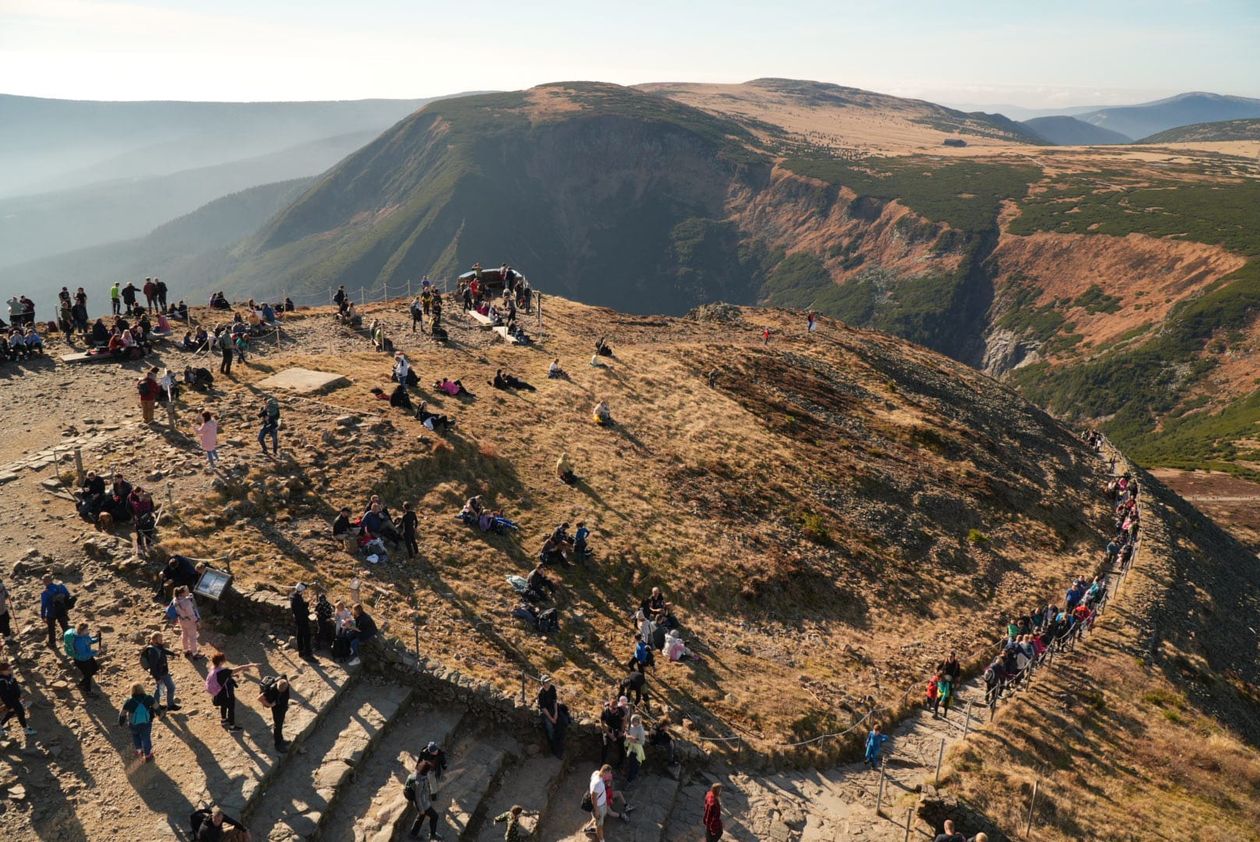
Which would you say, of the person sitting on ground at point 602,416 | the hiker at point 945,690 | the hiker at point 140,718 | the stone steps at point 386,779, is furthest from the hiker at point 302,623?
the person sitting on ground at point 602,416

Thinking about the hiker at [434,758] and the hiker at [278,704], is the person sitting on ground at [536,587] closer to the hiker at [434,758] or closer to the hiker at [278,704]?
the hiker at [434,758]

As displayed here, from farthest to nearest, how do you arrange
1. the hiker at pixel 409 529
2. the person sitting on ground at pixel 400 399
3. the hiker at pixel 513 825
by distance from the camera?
the person sitting on ground at pixel 400 399 → the hiker at pixel 409 529 → the hiker at pixel 513 825

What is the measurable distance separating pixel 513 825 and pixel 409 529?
9943 mm

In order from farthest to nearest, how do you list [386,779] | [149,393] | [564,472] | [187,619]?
[564,472] → [149,393] → [187,619] → [386,779]

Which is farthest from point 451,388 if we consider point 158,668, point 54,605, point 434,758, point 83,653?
point 434,758

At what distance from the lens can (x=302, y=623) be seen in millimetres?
16703

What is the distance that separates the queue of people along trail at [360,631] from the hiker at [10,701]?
0.09 feet

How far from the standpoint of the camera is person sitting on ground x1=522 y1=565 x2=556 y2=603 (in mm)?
21953

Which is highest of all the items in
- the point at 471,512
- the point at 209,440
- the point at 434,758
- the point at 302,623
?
the point at 209,440

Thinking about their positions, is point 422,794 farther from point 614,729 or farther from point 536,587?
point 536,587

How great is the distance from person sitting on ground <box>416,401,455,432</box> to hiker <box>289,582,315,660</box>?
12501 millimetres

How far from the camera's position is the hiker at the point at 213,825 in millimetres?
11922

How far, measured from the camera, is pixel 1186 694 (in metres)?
28.0

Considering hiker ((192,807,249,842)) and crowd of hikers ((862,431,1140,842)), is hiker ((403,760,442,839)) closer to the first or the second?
hiker ((192,807,249,842))
